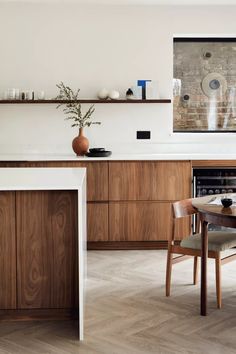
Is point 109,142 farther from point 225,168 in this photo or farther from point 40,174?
point 40,174

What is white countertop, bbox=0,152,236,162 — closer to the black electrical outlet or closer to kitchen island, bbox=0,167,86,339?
the black electrical outlet

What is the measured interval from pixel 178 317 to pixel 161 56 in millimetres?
3279

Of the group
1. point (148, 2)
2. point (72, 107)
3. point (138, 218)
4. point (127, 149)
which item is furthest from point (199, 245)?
point (148, 2)

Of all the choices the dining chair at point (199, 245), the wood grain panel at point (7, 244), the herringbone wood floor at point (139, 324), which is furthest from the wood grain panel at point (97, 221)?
the wood grain panel at point (7, 244)

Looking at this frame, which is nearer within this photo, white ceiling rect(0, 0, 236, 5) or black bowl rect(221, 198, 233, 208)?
black bowl rect(221, 198, 233, 208)

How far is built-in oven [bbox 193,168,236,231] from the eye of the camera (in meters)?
5.77

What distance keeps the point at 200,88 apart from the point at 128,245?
6.35ft

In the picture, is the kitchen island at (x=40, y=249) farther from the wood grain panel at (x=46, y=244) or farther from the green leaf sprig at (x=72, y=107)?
the green leaf sprig at (x=72, y=107)

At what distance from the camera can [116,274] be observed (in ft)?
16.0

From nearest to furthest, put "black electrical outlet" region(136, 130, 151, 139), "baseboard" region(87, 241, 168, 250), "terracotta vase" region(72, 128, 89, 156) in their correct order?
1. "baseboard" region(87, 241, 168, 250)
2. "terracotta vase" region(72, 128, 89, 156)
3. "black electrical outlet" region(136, 130, 151, 139)

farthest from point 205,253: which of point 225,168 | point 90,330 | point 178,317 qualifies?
point 225,168

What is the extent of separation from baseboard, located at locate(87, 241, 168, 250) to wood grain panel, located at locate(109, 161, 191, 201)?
43 cm

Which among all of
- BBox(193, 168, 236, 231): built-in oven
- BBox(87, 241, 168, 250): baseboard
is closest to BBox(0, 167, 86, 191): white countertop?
BBox(87, 241, 168, 250): baseboard

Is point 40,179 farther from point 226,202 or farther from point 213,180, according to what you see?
point 213,180
